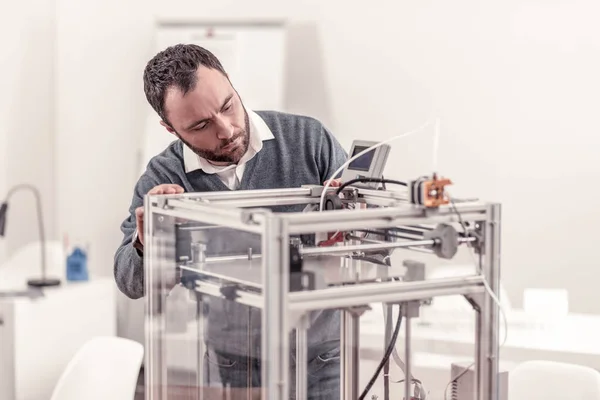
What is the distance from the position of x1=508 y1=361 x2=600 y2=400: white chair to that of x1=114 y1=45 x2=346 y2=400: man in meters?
0.75

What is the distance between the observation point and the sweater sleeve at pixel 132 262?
5.18ft

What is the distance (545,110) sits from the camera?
3.66 m

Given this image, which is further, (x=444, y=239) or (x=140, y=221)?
(x=140, y=221)

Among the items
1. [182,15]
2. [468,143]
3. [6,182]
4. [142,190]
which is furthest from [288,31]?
[142,190]

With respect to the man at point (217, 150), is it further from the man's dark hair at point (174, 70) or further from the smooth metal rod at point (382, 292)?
the smooth metal rod at point (382, 292)

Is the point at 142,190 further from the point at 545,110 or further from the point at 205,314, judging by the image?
the point at 545,110

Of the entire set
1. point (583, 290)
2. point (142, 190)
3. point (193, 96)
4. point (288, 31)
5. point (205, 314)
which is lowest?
point (583, 290)

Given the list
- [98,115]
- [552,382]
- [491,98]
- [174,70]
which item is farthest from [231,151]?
[98,115]

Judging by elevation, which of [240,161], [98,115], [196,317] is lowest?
[196,317]

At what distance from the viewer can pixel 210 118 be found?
1.61m

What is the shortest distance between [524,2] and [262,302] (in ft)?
9.38

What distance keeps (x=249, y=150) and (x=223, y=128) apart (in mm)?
122

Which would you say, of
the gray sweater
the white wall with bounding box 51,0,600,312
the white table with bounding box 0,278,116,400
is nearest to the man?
the gray sweater

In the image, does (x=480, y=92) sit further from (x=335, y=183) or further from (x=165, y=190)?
(x=165, y=190)
